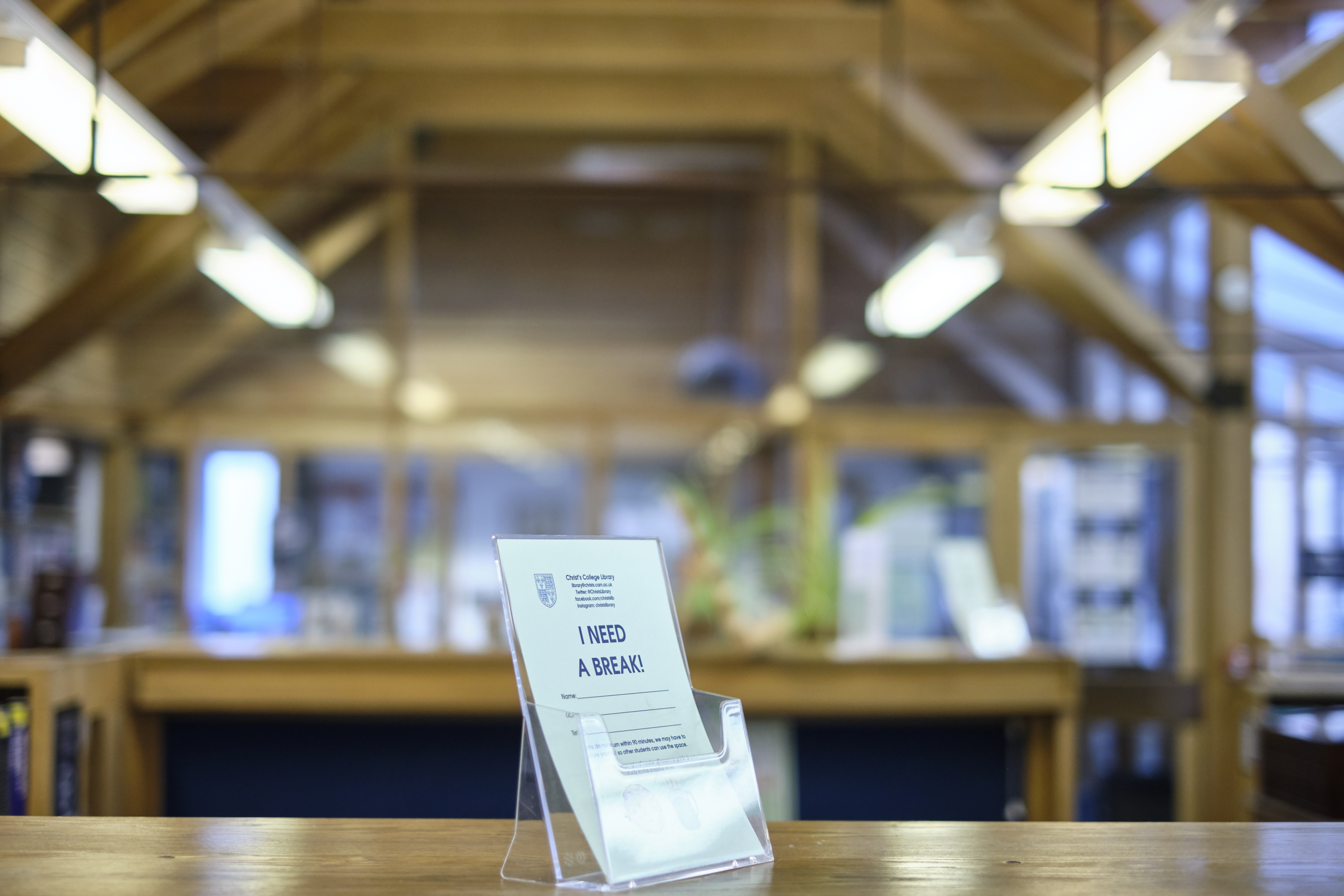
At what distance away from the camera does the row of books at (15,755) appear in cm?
279

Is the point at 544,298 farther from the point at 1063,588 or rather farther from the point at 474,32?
the point at 1063,588

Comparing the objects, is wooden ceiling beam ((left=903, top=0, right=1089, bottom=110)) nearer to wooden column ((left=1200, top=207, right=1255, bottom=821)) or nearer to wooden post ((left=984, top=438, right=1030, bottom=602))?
wooden column ((left=1200, top=207, right=1255, bottom=821))

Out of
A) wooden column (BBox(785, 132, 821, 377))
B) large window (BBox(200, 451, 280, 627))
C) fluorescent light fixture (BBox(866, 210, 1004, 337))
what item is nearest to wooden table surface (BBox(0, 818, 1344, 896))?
fluorescent light fixture (BBox(866, 210, 1004, 337))

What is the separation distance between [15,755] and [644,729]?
7.35ft

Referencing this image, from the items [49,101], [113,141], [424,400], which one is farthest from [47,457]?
[49,101]

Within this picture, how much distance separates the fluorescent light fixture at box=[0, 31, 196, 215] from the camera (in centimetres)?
300

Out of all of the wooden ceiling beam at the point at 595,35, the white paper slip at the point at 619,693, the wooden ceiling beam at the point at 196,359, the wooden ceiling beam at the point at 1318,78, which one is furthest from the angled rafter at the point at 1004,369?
the white paper slip at the point at 619,693

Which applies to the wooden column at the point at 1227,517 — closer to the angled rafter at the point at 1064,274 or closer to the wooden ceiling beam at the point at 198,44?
the angled rafter at the point at 1064,274

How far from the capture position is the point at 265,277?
212 inches

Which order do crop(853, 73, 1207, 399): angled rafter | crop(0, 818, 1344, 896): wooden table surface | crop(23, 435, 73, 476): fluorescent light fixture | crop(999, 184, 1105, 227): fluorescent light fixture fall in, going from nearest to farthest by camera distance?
crop(0, 818, 1344, 896): wooden table surface → crop(999, 184, 1105, 227): fluorescent light fixture → crop(853, 73, 1207, 399): angled rafter → crop(23, 435, 73, 476): fluorescent light fixture

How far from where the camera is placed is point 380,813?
146 inches

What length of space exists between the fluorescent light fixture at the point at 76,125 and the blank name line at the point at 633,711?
7.40ft

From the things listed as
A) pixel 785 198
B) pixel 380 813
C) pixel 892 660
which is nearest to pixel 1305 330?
pixel 785 198

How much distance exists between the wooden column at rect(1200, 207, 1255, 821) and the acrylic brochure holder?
6.37 m
